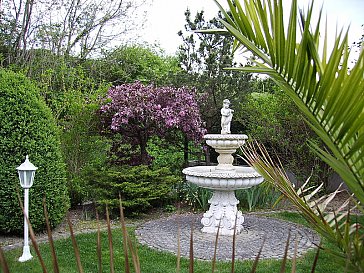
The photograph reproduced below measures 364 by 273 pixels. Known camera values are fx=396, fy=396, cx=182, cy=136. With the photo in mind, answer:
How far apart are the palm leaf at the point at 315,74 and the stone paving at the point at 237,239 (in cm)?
317

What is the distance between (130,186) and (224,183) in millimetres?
2029

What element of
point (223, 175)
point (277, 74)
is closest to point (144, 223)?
point (223, 175)

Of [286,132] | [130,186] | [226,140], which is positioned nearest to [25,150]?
[130,186]

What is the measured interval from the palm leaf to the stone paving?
3.17 m

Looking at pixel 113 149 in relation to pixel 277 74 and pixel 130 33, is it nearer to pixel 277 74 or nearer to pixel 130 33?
pixel 130 33

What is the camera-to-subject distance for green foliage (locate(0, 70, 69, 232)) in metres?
5.61

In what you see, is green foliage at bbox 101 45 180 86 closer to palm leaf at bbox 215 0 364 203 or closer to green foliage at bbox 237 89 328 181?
green foliage at bbox 237 89 328 181

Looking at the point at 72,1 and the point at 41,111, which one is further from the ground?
the point at 72,1

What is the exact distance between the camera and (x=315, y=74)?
1541 mm

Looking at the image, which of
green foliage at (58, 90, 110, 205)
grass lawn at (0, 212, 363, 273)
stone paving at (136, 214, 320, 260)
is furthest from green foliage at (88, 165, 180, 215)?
grass lawn at (0, 212, 363, 273)

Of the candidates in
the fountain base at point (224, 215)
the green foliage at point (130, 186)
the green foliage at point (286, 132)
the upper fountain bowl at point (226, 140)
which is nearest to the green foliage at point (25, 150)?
the green foliage at point (130, 186)

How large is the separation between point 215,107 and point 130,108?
8.23 feet

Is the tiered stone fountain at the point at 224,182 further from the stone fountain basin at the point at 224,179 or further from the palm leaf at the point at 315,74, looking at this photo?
the palm leaf at the point at 315,74

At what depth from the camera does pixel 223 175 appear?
5855mm
